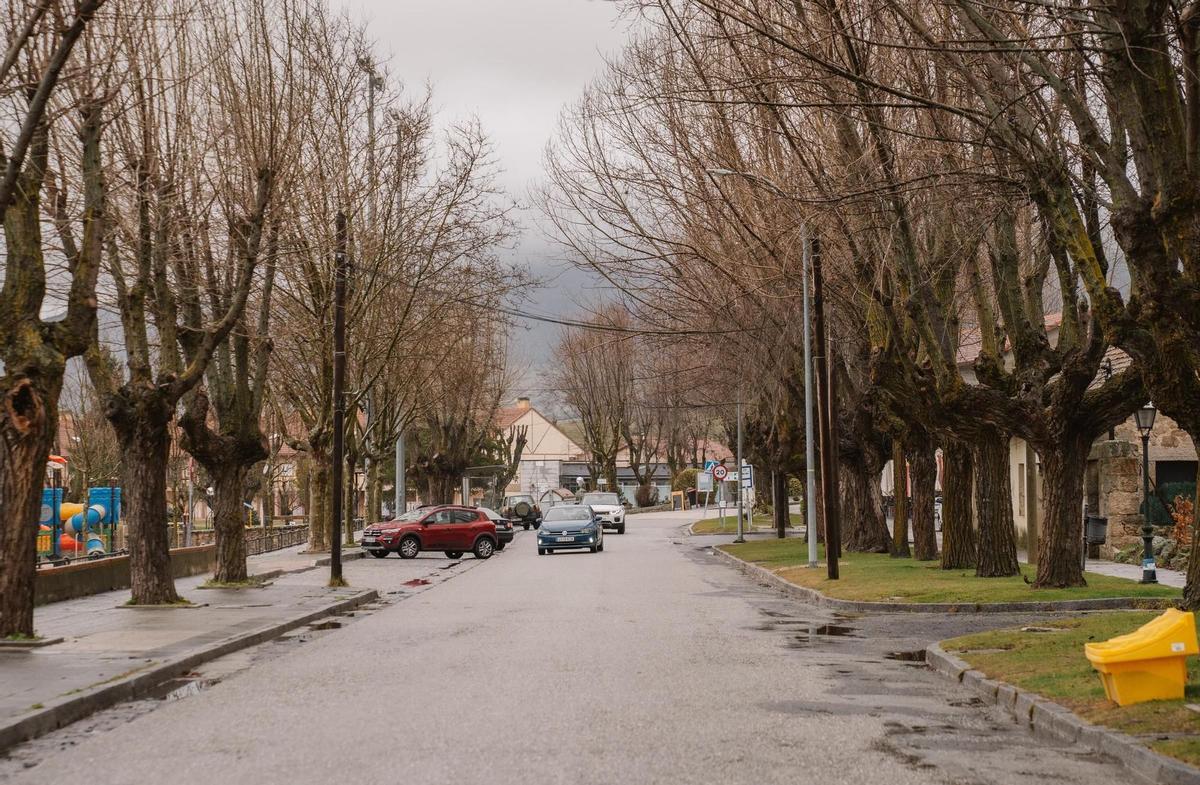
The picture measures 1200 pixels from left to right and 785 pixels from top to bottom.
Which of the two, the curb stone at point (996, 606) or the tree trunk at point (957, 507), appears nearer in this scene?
the curb stone at point (996, 606)

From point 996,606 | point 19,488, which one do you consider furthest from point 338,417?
point 996,606

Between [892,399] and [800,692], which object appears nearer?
[800,692]

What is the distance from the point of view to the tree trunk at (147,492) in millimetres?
20344

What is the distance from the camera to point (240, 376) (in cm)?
2519

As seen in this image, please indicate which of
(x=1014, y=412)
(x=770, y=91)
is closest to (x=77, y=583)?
(x=770, y=91)

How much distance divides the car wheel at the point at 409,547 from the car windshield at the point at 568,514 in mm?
5122

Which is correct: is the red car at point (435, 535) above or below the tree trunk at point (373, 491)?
below

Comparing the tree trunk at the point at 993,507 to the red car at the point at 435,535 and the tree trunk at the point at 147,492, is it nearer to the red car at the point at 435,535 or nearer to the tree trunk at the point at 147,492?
the tree trunk at the point at 147,492

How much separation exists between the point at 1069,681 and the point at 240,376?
58.8 ft

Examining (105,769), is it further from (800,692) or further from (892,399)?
(892,399)

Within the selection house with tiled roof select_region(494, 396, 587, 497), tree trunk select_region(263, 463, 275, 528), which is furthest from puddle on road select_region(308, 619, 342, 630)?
house with tiled roof select_region(494, 396, 587, 497)

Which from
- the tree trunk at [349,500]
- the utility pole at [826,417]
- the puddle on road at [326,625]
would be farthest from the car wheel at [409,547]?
the puddle on road at [326,625]

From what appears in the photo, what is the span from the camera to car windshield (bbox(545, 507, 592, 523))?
46000 mm

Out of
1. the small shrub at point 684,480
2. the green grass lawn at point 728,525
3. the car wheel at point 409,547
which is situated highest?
the small shrub at point 684,480
